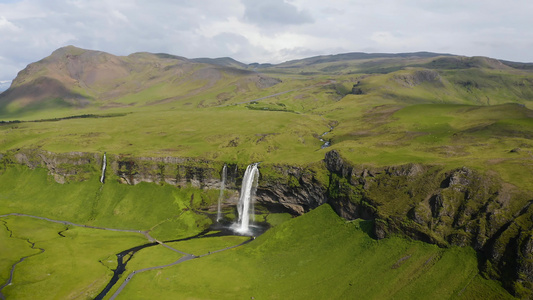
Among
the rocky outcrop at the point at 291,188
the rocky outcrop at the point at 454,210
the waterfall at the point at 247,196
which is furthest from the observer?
the waterfall at the point at 247,196

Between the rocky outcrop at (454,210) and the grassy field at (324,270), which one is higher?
the rocky outcrop at (454,210)

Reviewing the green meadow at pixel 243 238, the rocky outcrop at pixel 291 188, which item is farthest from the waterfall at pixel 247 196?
the green meadow at pixel 243 238

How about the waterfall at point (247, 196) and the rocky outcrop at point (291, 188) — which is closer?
the rocky outcrop at point (291, 188)

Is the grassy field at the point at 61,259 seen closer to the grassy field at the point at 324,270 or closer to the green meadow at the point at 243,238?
the green meadow at the point at 243,238

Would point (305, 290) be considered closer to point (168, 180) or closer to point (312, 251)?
point (312, 251)

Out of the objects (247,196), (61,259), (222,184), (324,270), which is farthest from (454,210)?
(61,259)

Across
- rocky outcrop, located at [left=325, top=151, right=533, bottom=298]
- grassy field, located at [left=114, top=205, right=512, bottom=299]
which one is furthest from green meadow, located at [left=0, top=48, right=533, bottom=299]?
rocky outcrop, located at [left=325, top=151, right=533, bottom=298]

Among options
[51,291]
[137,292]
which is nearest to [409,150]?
[137,292]

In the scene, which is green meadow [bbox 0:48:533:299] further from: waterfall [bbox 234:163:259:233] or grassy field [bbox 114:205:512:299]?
waterfall [bbox 234:163:259:233]
